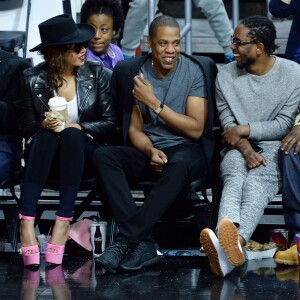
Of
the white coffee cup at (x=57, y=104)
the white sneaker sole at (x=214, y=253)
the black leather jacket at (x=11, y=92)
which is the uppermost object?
the white coffee cup at (x=57, y=104)

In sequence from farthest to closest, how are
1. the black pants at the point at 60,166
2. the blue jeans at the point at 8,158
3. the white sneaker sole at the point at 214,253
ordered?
the blue jeans at the point at 8,158
the black pants at the point at 60,166
the white sneaker sole at the point at 214,253

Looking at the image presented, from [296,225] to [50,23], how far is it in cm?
204

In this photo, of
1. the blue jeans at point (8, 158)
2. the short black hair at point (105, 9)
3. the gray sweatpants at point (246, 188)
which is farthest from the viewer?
the short black hair at point (105, 9)

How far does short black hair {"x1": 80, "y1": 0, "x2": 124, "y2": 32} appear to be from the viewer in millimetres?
8374

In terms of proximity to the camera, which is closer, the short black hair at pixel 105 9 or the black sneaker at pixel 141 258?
the black sneaker at pixel 141 258

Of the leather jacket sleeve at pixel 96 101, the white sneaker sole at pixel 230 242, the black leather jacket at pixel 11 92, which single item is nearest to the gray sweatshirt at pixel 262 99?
the leather jacket sleeve at pixel 96 101

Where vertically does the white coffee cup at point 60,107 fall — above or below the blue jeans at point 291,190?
above

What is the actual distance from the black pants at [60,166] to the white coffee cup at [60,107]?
6 centimetres

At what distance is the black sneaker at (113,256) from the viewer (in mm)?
7012

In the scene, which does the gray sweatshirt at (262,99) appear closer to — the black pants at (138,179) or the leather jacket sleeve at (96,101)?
the black pants at (138,179)

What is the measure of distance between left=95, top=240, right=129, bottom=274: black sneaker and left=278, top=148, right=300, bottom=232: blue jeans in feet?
3.34

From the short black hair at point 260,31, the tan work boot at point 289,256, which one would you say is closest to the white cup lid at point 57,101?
the short black hair at point 260,31

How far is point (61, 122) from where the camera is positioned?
7.23 meters

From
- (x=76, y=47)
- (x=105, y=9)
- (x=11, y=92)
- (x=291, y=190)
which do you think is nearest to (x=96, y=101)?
(x=76, y=47)
